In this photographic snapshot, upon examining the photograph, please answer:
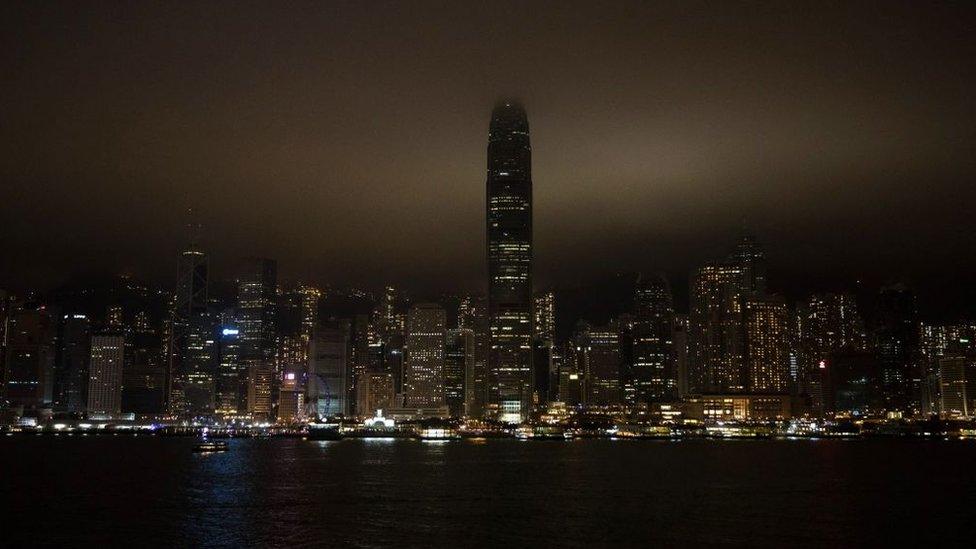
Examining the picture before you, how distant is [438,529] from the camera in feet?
190

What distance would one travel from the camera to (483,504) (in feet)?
235

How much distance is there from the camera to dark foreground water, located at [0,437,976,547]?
2170 inches

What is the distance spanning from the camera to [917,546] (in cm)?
5331

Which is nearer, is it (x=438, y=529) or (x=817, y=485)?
(x=438, y=529)

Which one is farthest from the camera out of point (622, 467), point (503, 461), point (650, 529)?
point (503, 461)

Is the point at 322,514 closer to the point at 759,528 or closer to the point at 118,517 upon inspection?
the point at 118,517

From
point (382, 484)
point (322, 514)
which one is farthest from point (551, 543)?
point (382, 484)

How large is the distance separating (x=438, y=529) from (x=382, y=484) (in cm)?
3219

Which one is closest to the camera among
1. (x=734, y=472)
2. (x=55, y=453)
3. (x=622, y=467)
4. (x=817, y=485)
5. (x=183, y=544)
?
(x=183, y=544)

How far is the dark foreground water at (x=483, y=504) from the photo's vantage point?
5512 cm

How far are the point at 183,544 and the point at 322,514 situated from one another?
45.1 feet

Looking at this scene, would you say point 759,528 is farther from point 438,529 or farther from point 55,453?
point 55,453

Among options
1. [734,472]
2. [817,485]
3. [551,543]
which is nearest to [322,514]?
[551,543]

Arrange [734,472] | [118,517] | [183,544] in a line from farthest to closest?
[734,472]
[118,517]
[183,544]
